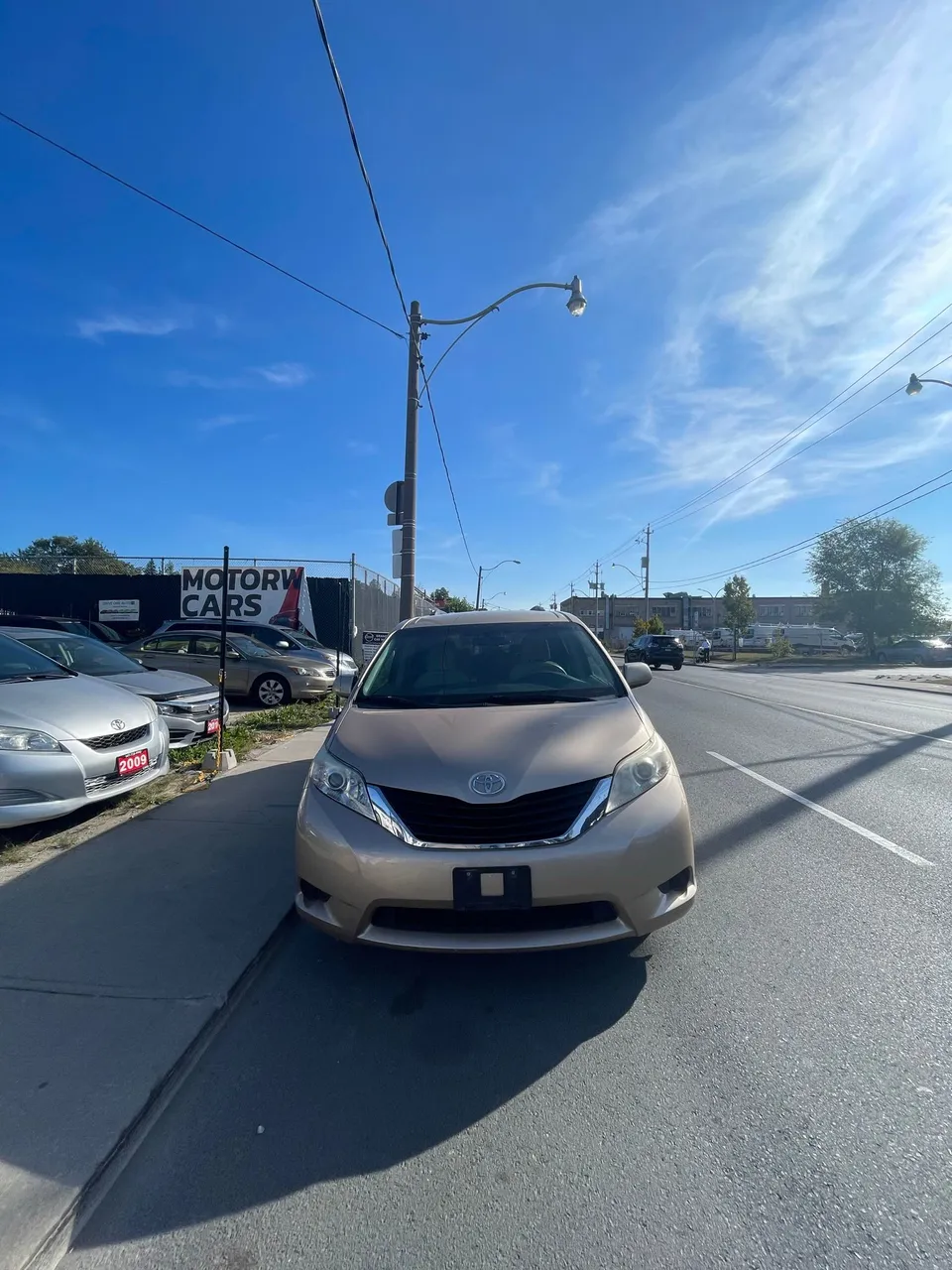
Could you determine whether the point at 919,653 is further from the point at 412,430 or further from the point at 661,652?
the point at 412,430

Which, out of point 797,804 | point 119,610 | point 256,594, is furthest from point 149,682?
point 119,610

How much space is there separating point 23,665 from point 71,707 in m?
0.96

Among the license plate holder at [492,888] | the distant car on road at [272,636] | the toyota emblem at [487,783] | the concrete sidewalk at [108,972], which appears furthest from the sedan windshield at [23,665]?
the distant car on road at [272,636]

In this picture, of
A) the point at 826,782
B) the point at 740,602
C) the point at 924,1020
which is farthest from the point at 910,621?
the point at 924,1020

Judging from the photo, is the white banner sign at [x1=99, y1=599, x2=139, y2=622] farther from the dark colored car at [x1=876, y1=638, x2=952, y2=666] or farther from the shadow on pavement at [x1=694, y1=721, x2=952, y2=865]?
the dark colored car at [x1=876, y1=638, x2=952, y2=666]

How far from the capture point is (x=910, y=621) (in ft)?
161

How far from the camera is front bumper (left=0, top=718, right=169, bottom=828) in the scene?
4.39 m

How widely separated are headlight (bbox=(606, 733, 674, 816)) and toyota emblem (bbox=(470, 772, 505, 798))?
0.46 m

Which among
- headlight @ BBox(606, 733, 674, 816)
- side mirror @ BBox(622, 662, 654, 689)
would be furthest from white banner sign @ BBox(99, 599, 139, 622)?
headlight @ BBox(606, 733, 674, 816)

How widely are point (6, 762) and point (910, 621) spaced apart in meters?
56.4

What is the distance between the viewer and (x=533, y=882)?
258 cm

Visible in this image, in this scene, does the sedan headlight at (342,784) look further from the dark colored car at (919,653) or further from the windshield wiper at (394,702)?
the dark colored car at (919,653)

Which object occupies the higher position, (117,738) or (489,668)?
(489,668)

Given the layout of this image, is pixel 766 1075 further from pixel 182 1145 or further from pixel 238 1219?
pixel 182 1145
